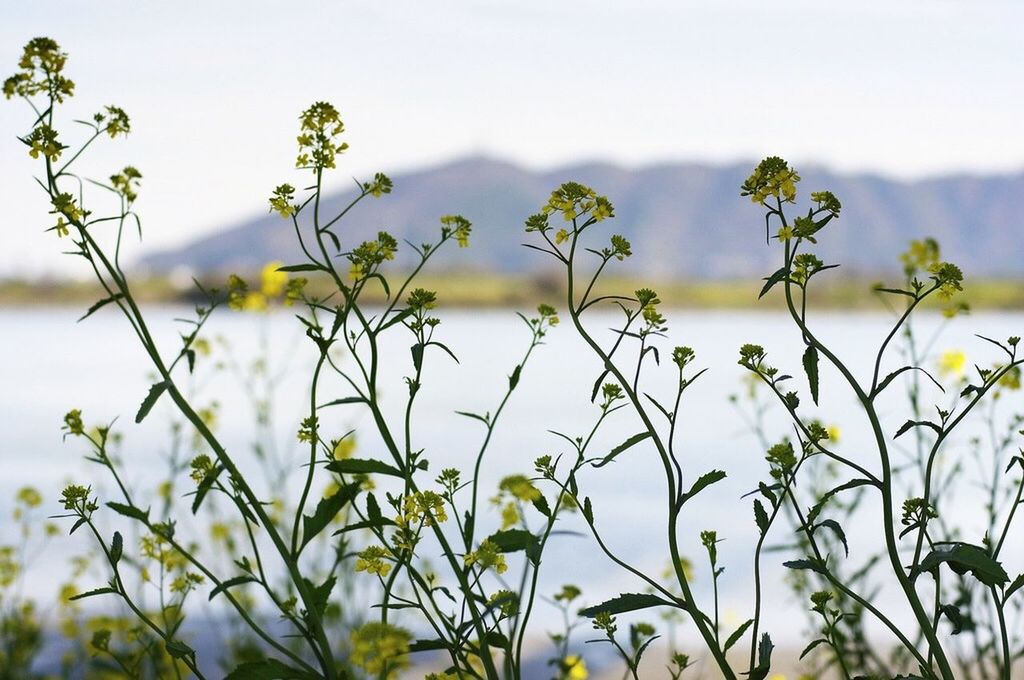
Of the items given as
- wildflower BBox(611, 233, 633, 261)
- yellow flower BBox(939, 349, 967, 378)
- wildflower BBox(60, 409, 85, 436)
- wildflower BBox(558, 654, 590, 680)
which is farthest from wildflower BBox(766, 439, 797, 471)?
yellow flower BBox(939, 349, 967, 378)

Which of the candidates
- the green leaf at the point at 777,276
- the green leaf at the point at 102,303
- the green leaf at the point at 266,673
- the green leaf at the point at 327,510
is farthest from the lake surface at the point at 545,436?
the green leaf at the point at 266,673

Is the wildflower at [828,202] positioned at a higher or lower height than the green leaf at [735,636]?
higher

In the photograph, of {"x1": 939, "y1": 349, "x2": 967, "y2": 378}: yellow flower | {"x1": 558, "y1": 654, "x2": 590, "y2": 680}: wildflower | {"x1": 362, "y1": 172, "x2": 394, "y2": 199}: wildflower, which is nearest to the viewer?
{"x1": 362, "y1": 172, "x2": 394, "y2": 199}: wildflower

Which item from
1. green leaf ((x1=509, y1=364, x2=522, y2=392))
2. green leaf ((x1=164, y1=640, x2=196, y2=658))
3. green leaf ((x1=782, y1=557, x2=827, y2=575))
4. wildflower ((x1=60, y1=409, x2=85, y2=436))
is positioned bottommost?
green leaf ((x1=164, y1=640, x2=196, y2=658))

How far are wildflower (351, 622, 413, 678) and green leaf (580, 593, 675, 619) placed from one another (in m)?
0.29

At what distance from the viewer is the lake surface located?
5.87 m

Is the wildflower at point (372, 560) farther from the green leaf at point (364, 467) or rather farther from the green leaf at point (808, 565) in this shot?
the green leaf at point (808, 565)

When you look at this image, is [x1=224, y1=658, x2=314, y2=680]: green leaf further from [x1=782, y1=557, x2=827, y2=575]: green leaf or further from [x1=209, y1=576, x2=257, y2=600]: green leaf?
[x1=782, y1=557, x2=827, y2=575]: green leaf

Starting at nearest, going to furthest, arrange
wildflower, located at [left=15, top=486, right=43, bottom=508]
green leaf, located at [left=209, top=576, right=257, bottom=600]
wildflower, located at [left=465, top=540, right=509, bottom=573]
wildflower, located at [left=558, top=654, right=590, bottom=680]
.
→ green leaf, located at [left=209, top=576, right=257, bottom=600]
wildflower, located at [left=465, top=540, right=509, bottom=573]
wildflower, located at [left=558, top=654, right=590, bottom=680]
wildflower, located at [left=15, top=486, right=43, bottom=508]

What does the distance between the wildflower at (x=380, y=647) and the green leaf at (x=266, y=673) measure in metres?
0.13

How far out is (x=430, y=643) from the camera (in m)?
1.33

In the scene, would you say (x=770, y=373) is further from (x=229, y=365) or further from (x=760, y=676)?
(x=229, y=365)

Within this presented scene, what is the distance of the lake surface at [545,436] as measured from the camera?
231 inches

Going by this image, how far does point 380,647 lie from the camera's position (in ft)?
4.90
